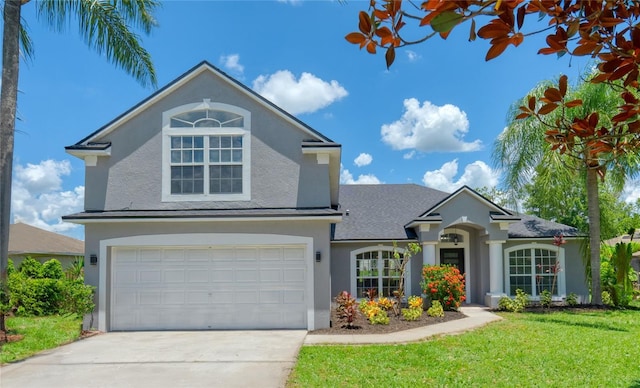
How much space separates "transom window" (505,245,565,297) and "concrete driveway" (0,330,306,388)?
10.0 meters

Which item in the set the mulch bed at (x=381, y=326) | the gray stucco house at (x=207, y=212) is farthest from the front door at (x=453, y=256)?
the gray stucco house at (x=207, y=212)

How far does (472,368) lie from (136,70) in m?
12.7

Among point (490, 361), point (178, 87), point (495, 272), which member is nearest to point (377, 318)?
point (490, 361)

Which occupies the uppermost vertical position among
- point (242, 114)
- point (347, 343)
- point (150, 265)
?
point (242, 114)

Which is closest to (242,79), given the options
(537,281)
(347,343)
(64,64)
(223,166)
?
(223,166)

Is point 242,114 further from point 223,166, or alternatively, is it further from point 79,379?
point 79,379

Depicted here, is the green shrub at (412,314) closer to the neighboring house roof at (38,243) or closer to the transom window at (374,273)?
the transom window at (374,273)

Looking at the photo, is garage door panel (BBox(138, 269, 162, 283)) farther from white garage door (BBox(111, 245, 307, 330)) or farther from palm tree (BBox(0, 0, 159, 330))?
palm tree (BBox(0, 0, 159, 330))

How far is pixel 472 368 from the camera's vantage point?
27.3 ft

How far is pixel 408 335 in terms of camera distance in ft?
37.9

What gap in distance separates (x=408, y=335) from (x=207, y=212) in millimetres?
5980

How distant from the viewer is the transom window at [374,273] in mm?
17734

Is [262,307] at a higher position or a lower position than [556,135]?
lower

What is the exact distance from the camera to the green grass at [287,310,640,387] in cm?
759
